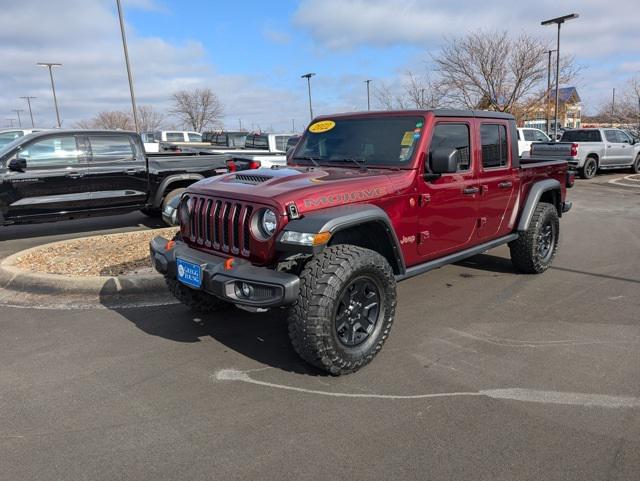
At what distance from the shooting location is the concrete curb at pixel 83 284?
5.24 metres

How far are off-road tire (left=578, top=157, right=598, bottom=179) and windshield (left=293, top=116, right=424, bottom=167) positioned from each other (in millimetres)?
15450

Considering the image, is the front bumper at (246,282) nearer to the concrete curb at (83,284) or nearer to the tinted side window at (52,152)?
the concrete curb at (83,284)

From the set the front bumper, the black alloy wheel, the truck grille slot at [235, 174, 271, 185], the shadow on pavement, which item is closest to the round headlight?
the front bumper

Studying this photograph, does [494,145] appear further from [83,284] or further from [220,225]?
[83,284]

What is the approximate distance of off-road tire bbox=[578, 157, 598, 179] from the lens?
17344 mm

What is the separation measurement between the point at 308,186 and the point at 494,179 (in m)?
2.38

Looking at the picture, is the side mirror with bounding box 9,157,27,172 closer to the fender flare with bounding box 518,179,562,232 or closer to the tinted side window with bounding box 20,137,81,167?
the tinted side window with bounding box 20,137,81,167

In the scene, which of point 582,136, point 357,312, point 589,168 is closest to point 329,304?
point 357,312

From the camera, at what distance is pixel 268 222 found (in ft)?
11.1

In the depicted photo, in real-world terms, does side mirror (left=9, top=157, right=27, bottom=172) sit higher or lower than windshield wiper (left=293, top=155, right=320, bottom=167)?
higher

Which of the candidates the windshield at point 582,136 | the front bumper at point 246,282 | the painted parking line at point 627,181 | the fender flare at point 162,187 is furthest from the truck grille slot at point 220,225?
the windshield at point 582,136

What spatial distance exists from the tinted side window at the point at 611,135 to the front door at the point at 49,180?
682 inches

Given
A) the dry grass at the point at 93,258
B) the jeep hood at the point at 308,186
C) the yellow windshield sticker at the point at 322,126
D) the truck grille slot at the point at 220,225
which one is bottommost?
the dry grass at the point at 93,258

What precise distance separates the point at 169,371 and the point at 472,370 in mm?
2192
